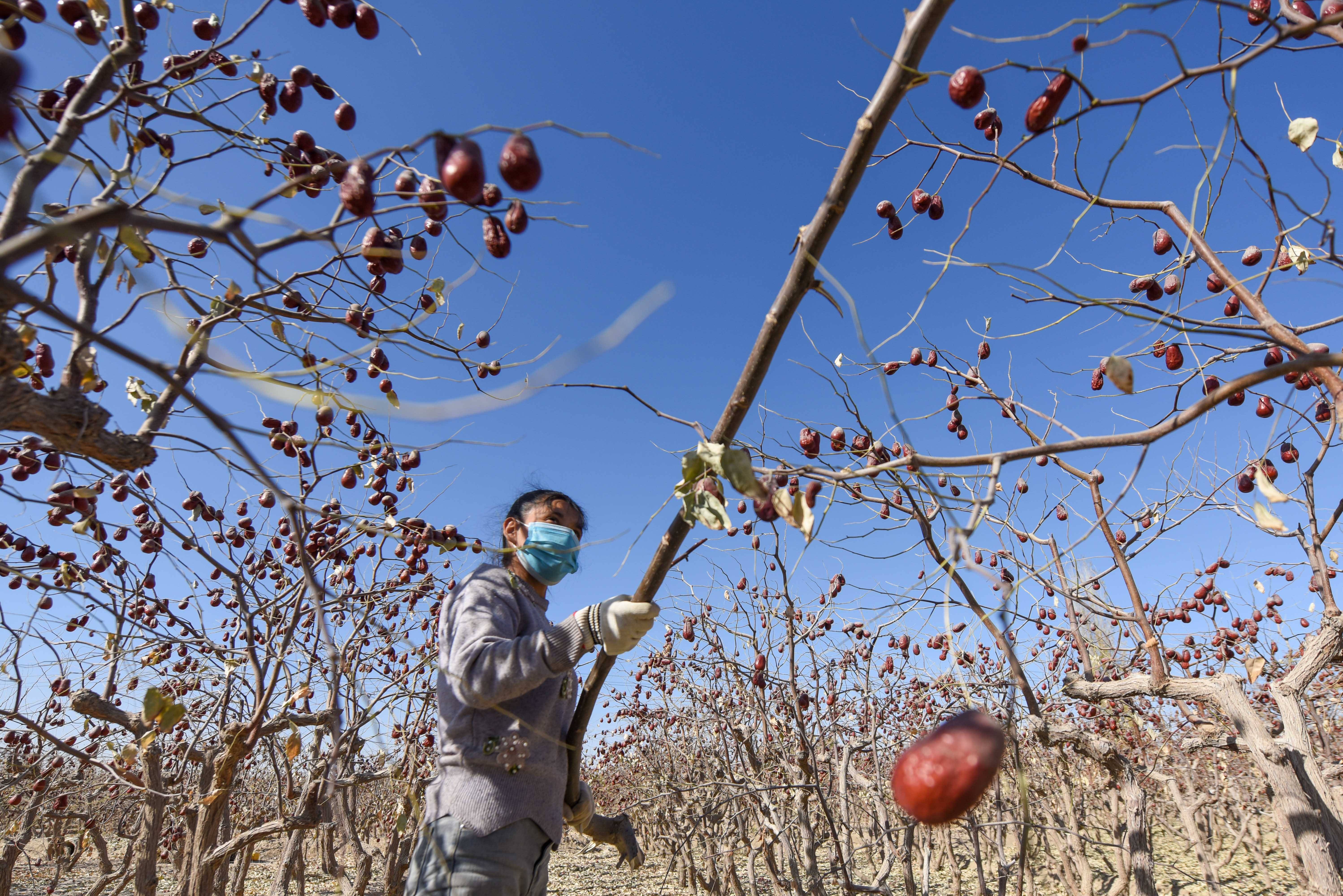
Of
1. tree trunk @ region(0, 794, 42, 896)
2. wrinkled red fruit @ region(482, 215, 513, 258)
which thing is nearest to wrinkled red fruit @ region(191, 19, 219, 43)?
wrinkled red fruit @ region(482, 215, 513, 258)

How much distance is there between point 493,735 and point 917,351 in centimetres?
266

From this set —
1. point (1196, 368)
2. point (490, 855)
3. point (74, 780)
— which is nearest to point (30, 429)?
point (490, 855)

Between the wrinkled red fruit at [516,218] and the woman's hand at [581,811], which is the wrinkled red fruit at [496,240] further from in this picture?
the woman's hand at [581,811]

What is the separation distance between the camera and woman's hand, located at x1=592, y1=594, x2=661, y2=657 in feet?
5.52

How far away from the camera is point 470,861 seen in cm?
174

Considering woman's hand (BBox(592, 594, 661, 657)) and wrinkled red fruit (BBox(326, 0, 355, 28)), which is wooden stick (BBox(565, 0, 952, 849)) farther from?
wrinkled red fruit (BBox(326, 0, 355, 28))

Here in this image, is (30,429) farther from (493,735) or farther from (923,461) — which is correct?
(923,461)

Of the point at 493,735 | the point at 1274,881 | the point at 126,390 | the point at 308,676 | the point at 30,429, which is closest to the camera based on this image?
the point at 30,429

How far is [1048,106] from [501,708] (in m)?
1.73

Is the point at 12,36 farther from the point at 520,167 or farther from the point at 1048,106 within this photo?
the point at 1048,106

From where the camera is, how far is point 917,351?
11.3 ft

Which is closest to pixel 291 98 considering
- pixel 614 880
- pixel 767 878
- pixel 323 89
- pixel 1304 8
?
pixel 323 89

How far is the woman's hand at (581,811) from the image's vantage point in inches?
85.2

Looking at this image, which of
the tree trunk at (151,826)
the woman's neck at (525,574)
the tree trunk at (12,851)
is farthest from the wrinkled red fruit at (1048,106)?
the tree trunk at (12,851)
